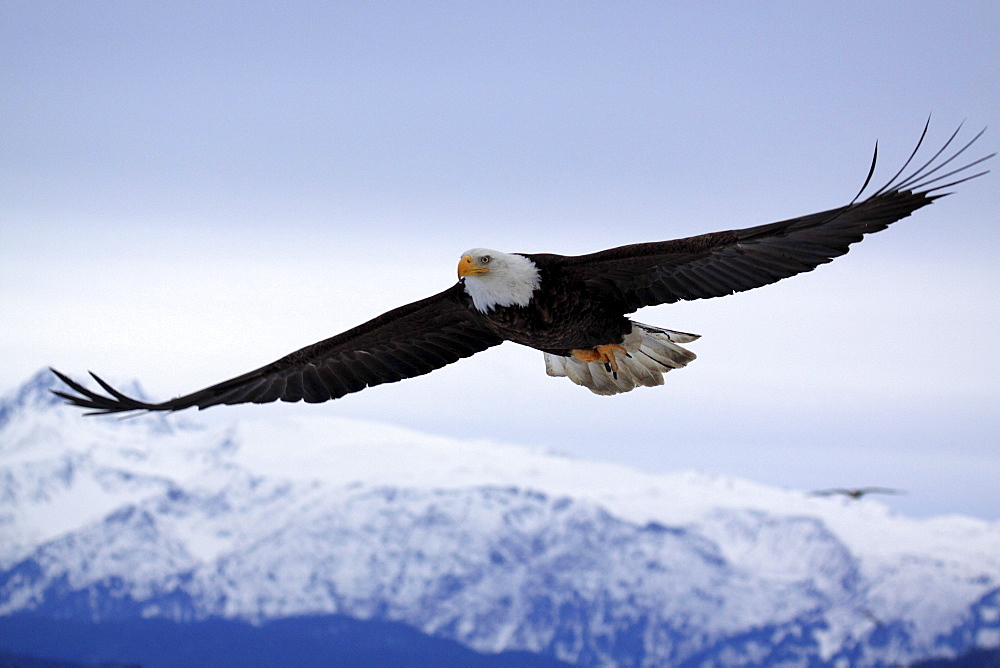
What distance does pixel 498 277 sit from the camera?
6793mm

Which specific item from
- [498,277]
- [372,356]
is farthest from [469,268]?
[372,356]

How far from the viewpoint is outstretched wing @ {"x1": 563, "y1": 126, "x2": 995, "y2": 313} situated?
6.02 meters

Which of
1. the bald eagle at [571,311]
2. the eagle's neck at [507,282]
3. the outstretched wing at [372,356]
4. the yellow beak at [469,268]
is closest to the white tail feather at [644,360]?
the bald eagle at [571,311]

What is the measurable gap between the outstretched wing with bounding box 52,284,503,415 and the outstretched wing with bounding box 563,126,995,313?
4.03ft

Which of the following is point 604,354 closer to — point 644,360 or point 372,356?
point 644,360

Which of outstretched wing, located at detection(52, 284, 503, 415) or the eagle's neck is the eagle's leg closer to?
outstretched wing, located at detection(52, 284, 503, 415)

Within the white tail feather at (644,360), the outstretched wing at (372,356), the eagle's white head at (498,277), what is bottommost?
the white tail feather at (644,360)

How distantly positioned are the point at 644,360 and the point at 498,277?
182cm

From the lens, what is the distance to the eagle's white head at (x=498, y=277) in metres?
6.76

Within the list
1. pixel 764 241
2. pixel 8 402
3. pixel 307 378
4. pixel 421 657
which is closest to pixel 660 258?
pixel 764 241

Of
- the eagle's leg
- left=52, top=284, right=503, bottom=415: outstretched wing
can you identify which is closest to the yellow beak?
left=52, top=284, right=503, bottom=415: outstretched wing

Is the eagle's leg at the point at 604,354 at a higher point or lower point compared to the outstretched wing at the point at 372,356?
lower

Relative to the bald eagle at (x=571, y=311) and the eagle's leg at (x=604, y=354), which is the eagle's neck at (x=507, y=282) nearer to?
the bald eagle at (x=571, y=311)

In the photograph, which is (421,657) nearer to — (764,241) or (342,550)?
(342,550)
